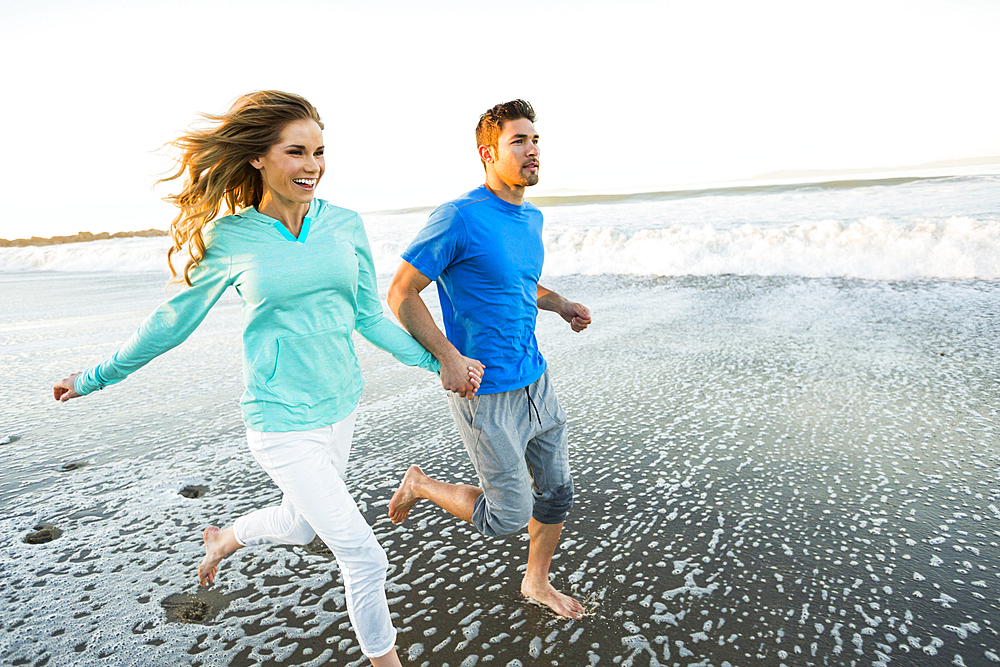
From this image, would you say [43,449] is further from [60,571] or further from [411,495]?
[411,495]

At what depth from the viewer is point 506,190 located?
2545 millimetres

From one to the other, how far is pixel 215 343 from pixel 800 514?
666 cm

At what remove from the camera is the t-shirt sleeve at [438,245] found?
93.0 inches

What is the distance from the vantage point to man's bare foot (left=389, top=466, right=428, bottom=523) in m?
2.92

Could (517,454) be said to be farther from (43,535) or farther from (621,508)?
(43,535)

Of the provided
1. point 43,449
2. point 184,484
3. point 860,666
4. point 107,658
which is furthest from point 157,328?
point 43,449

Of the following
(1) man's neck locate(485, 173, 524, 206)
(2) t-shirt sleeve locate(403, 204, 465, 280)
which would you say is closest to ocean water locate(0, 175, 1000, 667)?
(2) t-shirt sleeve locate(403, 204, 465, 280)

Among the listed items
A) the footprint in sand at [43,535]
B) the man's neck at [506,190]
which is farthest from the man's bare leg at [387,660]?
the footprint in sand at [43,535]

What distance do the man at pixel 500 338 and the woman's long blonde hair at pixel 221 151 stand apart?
62cm

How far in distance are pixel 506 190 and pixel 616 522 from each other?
170 centimetres

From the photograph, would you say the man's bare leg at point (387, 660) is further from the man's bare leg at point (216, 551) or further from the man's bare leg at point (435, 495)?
the man's bare leg at point (216, 551)

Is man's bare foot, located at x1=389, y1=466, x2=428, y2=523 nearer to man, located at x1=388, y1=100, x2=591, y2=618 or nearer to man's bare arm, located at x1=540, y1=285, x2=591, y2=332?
man, located at x1=388, y1=100, x2=591, y2=618

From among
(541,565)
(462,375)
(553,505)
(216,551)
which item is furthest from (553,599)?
(216,551)

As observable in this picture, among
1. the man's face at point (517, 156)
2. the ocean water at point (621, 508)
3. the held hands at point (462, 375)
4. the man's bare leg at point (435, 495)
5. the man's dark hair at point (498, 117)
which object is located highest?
the man's dark hair at point (498, 117)
